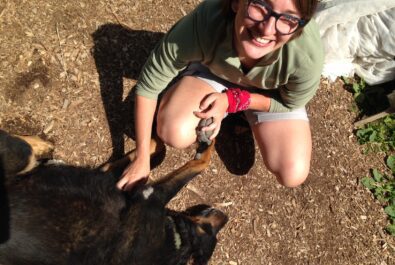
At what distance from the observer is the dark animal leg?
3.03 meters

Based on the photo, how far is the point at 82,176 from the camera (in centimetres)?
279

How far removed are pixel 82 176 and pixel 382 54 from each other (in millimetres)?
3136

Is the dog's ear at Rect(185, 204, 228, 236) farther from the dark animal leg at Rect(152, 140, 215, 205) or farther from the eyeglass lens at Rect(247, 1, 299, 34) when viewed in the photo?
the eyeglass lens at Rect(247, 1, 299, 34)

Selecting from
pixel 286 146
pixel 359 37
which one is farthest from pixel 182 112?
pixel 359 37

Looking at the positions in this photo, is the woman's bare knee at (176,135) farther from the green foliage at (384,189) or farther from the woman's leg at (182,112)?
the green foliage at (384,189)

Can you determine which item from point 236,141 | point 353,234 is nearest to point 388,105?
point 353,234

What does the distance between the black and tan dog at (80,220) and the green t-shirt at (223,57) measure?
2.47 feet

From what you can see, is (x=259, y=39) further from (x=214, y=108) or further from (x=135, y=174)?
(x=135, y=174)

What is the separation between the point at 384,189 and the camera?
4.41 meters

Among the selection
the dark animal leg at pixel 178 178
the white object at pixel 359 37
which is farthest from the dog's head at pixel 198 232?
the white object at pixel 359 37

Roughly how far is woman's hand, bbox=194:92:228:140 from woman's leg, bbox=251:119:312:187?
430mm

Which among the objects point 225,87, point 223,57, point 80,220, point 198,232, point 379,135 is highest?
point 223,57

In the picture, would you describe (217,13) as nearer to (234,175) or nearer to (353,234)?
(234,175)

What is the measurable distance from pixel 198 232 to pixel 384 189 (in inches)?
88.6
